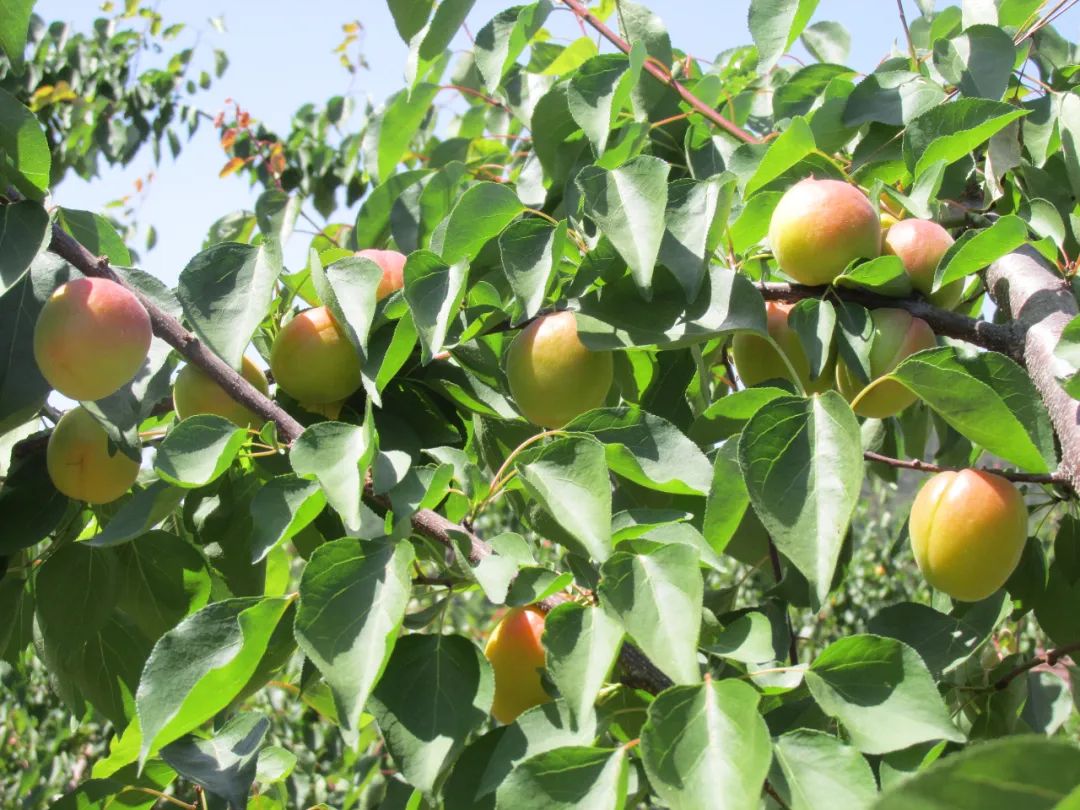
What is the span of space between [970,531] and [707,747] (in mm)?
322

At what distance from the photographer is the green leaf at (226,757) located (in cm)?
76

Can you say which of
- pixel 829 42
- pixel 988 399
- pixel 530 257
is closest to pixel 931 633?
pixel 988 399

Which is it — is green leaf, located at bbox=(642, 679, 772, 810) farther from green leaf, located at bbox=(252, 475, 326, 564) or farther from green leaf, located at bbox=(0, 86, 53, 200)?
green leaf, located at bbox=(0, 86, 53, 200)

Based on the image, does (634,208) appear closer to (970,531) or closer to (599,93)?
(599,93)

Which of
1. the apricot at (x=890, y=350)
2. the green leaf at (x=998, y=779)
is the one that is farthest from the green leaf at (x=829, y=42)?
the green leaf at (x=998, y=779)

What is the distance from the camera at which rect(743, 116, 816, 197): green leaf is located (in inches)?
33.7

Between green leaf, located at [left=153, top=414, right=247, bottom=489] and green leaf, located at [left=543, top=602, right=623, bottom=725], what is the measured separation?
257 mm

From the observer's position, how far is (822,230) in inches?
32.9

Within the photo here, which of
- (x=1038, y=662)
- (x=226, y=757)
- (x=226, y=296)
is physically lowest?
(x=1038, y=662)

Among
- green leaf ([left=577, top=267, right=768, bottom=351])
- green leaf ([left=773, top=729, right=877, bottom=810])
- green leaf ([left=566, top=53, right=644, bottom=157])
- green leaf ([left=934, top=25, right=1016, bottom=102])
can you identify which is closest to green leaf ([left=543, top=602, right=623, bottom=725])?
green leaf ([left=773, top=729, right=877, bottom=810])

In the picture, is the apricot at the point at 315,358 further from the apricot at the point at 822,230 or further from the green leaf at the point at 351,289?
the apricot at the point at 822,230

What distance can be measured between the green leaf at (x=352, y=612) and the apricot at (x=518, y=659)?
0.14m

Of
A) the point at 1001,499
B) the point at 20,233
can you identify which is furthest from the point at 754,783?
the point at 20,233

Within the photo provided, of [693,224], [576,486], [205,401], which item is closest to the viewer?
[576,486]
